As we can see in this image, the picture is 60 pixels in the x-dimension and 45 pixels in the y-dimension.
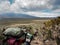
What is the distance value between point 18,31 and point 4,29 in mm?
771

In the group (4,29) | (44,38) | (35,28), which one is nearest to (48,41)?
(44,38)

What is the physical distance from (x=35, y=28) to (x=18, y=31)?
3.08 feet

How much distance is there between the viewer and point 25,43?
11242 mm

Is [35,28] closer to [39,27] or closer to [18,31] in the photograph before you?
[39,27]

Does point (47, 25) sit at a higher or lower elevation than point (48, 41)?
higher

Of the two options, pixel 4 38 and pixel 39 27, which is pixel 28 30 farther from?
pixel 4 38

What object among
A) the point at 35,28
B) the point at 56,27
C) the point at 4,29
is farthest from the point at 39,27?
the point at 4,29

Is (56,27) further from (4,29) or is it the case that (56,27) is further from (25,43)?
(4,29)

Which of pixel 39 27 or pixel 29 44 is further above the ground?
pixel 39 27

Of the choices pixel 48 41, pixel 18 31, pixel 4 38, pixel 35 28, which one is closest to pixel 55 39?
pixel 48 41

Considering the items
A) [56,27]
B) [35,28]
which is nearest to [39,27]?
[35,28]

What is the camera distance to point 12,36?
1129 cm

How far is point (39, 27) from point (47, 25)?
1.48 ft

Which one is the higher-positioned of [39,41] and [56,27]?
[56,27]
